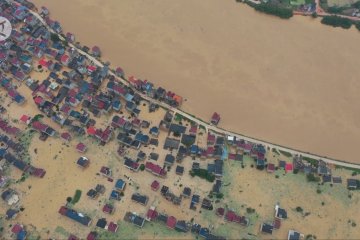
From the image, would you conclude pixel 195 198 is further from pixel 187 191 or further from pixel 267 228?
pixel 267 228

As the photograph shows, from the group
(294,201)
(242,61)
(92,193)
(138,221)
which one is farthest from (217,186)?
(242,61)

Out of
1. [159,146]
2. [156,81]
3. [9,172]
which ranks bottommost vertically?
[9,172]

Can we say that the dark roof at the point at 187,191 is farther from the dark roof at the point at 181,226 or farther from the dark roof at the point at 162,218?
the dark roof at the point at 162,218

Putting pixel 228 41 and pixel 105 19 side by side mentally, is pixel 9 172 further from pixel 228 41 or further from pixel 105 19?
pixel 228 41

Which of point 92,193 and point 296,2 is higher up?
point 296,2

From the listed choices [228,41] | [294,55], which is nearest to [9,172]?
[228,41]

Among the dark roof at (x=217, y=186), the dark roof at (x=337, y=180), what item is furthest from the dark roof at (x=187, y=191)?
the dark roof at (x=337, y=180)
